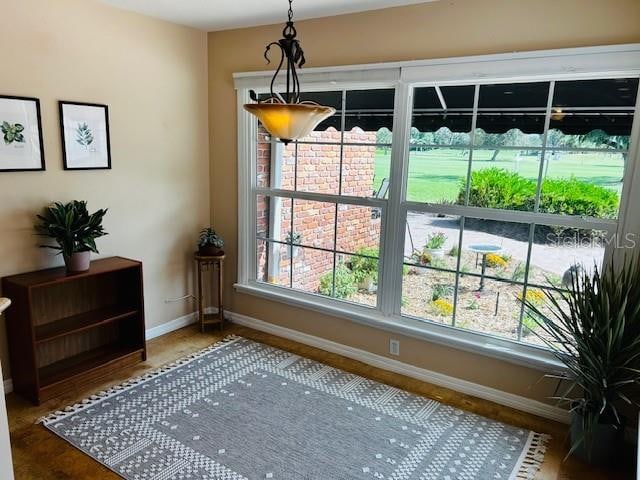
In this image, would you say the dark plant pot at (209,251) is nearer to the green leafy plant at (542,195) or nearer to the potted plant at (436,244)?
the potted plant at (436,244)

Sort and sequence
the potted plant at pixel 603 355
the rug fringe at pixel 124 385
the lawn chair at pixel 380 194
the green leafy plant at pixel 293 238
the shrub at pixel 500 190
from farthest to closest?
the green leafy plant at pixel 293 238
the lawn chair at pixel 380 194
the shrub at pixel 500 190
the rug fringe at pixel 124 385
the potted plant at pixel 603 355

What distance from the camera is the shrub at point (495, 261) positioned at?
2.93 metres

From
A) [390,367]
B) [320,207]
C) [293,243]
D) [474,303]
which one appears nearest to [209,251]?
[293,243]

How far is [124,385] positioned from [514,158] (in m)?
2.89

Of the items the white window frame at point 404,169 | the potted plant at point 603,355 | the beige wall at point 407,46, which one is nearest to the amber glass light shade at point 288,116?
the white window frame at point 404,169

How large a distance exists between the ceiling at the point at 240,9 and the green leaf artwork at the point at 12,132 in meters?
1.05

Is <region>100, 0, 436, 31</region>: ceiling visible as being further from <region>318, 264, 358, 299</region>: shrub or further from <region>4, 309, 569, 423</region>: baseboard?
<region>4, 309, 569, 423</region>: baseboard

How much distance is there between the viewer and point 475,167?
2.93 m

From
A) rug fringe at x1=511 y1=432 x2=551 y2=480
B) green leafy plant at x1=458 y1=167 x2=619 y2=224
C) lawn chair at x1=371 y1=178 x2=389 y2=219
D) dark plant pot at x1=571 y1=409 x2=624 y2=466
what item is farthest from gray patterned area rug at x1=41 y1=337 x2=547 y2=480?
green leafy plant at x1=458 y1=167 x2=619 y2=224

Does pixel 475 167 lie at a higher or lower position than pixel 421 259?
higher

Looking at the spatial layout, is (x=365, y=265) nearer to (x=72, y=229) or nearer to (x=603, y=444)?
(x=603, y=444)

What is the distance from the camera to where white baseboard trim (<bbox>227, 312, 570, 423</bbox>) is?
283cm

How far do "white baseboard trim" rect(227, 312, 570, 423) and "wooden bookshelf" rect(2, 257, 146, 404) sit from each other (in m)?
1.05

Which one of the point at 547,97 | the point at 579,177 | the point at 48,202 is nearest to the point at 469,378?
the point at 579,177
